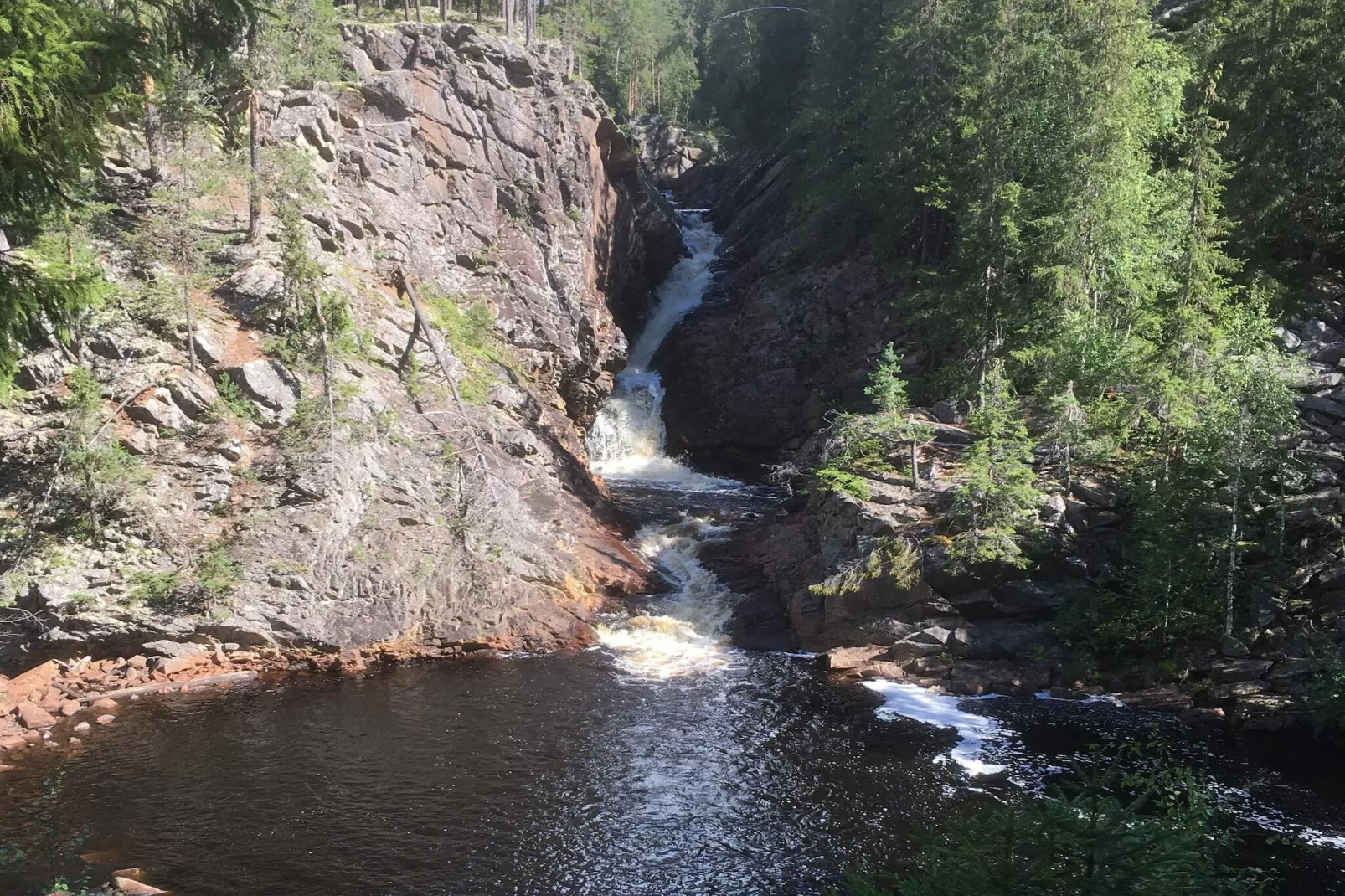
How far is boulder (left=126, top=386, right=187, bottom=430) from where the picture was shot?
23391 millimetres

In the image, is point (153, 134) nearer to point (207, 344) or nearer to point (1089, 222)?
point (207, 344)

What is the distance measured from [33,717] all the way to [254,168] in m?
18.5

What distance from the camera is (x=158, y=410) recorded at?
2358 centimetres

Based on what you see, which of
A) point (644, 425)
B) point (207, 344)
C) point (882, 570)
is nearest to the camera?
point (882, 570)

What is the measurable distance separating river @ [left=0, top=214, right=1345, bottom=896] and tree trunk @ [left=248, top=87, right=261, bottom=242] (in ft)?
53.2

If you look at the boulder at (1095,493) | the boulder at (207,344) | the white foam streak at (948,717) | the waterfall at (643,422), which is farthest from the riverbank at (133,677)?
the waterfall at (643,422)

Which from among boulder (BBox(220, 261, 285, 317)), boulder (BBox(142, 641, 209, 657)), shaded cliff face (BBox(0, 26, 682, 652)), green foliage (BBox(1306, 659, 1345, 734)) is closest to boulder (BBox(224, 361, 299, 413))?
shaded cliff face (BBox(0, 26, 682, 652))

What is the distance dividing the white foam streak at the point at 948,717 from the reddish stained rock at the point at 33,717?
1843 centimetres

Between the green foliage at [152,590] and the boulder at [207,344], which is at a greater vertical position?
the boulder at [207,344]

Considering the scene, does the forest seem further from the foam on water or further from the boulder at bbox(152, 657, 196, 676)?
the boulder at bbox(152, 657, 196, 676)

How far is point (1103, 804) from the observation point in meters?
7.05

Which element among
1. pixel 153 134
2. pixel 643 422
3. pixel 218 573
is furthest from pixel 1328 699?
pixel 153 134

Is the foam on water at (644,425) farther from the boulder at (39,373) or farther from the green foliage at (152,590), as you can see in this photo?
the boulder at (39,373)

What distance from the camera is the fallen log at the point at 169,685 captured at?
20.2 metres
